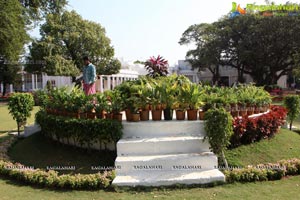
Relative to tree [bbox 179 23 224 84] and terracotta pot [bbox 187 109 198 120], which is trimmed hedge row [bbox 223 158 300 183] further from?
tree [bbox 179 23 224 84]

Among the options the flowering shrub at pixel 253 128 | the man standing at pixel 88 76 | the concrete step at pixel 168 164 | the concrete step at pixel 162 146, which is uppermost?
the man standing at pixel 88 76

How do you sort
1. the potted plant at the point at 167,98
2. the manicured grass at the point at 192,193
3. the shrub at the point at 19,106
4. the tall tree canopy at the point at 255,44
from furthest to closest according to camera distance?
the tall tree canopy at the point at 255,44 < the shrub at the point at 19,106 < the potted plant at the point at 167,98 < the manicured grass at the point at 192,193

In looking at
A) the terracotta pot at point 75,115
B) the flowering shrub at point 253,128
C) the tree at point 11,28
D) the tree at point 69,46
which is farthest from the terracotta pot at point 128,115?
the tree at point 69,46

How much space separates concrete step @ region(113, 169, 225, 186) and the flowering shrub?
53.3 inches

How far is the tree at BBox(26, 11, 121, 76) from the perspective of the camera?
28344 mm

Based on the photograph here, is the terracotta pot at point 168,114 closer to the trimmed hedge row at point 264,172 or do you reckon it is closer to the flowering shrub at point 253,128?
the flowering shrub at point 253,128

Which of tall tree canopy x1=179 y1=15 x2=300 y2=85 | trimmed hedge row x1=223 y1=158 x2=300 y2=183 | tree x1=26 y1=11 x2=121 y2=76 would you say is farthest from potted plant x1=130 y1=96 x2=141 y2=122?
tall tree canopy x1=179 y1=15 x2=300 y2=85

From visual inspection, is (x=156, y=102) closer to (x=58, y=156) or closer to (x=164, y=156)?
(x=164, y=156)

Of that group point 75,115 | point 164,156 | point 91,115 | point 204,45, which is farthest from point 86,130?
point 204,45

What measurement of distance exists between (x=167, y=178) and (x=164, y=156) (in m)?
0.65

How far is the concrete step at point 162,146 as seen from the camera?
5.58 metres

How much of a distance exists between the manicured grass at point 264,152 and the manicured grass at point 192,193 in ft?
2.93

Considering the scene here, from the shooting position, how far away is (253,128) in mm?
6285

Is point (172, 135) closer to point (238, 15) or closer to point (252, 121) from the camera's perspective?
point (252, 121)
